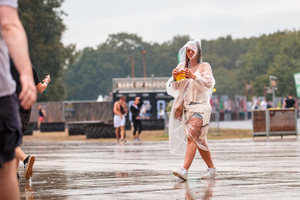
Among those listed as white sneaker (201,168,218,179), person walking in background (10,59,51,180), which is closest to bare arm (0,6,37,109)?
person walking in background (10,59,51,180)

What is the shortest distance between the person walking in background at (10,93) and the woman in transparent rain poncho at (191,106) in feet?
19.2

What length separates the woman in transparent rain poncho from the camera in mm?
10117

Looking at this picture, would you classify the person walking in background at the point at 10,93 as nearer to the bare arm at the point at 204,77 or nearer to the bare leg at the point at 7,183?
the bare leg at the point at 7,183

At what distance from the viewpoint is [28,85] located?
404 cm

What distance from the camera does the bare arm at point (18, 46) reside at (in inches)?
159

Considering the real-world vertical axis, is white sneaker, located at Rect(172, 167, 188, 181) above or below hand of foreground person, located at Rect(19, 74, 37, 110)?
below

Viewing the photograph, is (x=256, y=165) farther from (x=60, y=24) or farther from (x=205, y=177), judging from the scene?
(x=60, y=24)

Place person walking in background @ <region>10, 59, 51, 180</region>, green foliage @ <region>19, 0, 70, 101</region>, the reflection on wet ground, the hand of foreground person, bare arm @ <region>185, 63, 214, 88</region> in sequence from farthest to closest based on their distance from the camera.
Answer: green foliage @ <region>19, 0, 70, 101</region>
bare arm @ <region>185, 63, 214, 88</region>
person walking in background @ <region>10, 59, 51, 180</region>
the reflection on wet ground
the hand of foreground person

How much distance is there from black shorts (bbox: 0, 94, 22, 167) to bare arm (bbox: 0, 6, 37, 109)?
114 millimetres

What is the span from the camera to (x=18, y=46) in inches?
164

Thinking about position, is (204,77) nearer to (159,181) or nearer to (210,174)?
(210,174)

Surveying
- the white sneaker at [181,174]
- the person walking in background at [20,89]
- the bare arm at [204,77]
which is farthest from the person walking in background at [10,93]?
the bare arm at [204,77]

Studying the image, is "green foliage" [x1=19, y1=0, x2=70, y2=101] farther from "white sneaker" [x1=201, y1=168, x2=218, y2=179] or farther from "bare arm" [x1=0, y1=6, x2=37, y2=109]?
"bare arm" [x1=0, y1=6, x2=37, y2=109]

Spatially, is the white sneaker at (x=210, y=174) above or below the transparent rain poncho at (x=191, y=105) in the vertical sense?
below
